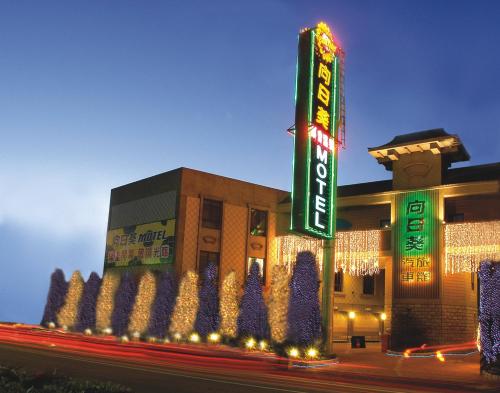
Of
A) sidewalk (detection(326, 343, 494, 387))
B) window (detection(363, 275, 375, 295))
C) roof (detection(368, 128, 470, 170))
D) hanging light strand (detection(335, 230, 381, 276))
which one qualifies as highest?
roof (detection(368, 128, 470, 170))

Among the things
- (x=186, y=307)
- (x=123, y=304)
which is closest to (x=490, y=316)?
(x=186, y=307)

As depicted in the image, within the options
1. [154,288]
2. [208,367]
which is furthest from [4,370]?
[154,288]

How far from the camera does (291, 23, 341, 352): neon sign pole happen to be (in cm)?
2447

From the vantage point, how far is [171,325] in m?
32.1

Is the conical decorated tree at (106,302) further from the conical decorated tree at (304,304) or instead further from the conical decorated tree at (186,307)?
the conical decorated tree at (304,304)

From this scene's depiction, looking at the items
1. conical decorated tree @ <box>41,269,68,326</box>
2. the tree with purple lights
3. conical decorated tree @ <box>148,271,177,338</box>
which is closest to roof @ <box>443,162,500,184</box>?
the tree with purple lights

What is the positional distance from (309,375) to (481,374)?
619 centimetres

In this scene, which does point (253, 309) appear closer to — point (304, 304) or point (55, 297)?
point (304, 304)

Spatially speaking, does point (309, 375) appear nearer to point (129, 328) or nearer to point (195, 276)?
point (195, 276)

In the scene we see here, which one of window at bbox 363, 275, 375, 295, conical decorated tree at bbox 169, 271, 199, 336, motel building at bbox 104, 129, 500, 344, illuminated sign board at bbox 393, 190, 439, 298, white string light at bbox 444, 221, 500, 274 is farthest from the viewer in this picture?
window at bbox 363, 275, 375, 295

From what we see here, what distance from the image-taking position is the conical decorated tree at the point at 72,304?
38875mm

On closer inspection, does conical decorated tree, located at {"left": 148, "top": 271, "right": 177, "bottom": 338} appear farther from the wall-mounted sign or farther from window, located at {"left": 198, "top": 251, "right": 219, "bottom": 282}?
window, located at {"left": 198, "top": 251, "right": 219, "bottom": 282}

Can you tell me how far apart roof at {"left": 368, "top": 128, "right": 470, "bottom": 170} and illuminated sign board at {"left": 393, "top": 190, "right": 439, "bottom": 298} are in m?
2.39

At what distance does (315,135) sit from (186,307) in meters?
12.6
